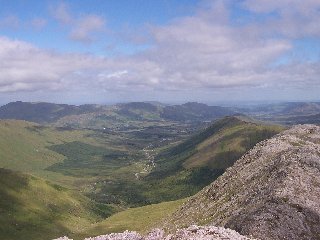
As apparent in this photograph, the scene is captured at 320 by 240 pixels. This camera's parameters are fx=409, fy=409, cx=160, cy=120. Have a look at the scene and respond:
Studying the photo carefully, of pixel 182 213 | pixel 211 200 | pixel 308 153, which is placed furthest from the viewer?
pixel 182 213

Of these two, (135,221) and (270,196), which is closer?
(270,196)

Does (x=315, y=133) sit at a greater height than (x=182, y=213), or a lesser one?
greater

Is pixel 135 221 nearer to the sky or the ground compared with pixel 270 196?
nearer to the ground

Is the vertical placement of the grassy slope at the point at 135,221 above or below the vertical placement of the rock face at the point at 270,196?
below

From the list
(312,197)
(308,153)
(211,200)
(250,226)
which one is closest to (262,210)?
(250,226)

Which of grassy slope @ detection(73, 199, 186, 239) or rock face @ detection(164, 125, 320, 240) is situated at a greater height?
rock face @ detection(164, 125, 320, 240)

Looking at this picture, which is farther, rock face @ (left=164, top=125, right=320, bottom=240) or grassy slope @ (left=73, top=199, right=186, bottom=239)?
grassy slope @ (left=73, top=199, right=186, bottom=239)

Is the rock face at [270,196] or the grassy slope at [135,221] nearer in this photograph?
the rock face at [270,196]

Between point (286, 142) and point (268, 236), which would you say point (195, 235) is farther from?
point (286, 142)
